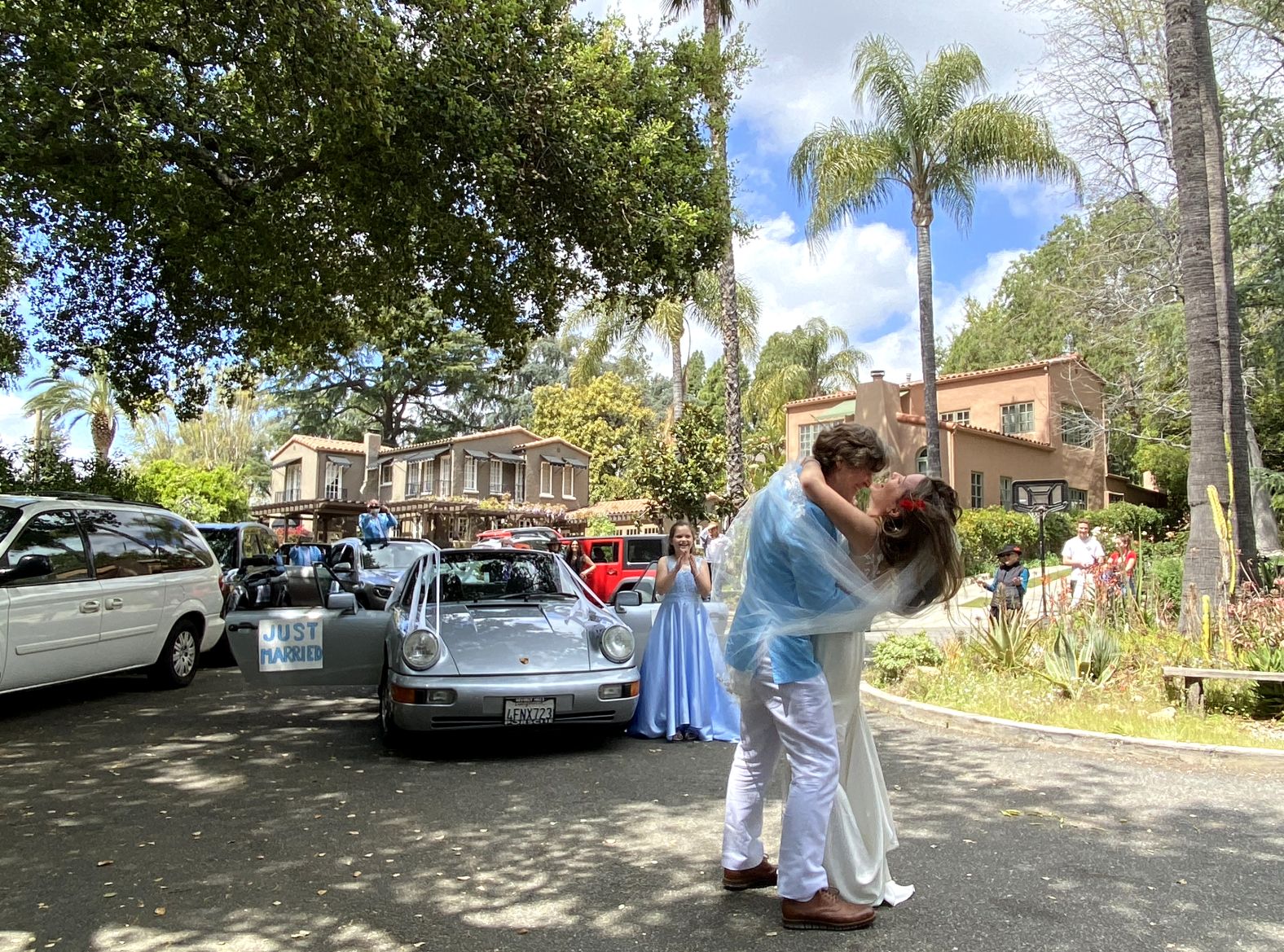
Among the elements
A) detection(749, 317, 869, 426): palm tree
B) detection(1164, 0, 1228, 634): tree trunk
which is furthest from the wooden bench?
detection(749, 317, 869, 426): palm tree

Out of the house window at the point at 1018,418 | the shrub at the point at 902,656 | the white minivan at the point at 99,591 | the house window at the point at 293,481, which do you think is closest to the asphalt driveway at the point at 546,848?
the white minivan at the point at 99,591

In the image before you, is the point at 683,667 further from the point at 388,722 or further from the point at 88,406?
the point at 88,406

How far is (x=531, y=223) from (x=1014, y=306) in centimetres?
4380

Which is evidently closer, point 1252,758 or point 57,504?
point 1252,758

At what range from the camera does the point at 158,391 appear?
13.0 m

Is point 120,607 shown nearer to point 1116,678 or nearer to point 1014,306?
point 1116,678

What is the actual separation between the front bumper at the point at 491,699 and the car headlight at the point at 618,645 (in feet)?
0.79

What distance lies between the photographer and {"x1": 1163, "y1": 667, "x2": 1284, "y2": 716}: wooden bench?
7.00 m

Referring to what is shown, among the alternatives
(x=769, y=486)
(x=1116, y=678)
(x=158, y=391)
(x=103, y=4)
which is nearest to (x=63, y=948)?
(x=769, y=486)

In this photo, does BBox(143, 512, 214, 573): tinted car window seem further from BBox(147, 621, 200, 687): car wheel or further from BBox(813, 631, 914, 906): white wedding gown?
BBox(813, 631, 914, 906): white wedding gown

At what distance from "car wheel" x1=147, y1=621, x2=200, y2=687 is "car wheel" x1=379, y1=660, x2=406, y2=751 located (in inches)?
136

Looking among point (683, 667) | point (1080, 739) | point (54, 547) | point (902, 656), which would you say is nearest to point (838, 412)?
point (902, 656)

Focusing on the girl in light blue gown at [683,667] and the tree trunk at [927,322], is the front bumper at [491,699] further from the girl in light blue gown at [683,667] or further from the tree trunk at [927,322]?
the tree trunk at [927,322]

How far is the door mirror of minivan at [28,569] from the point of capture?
7.18m
